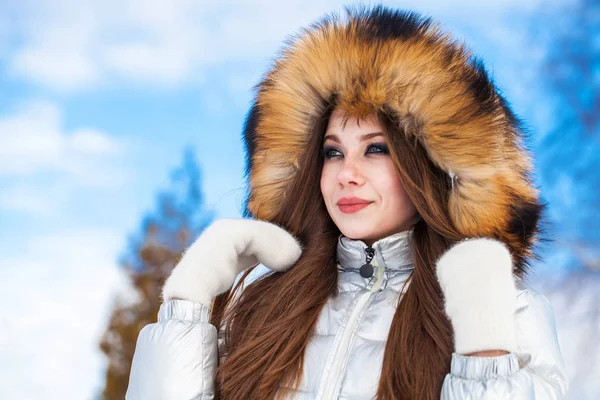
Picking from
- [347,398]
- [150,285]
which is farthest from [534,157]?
[150,285]

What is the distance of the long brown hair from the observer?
2.04 m

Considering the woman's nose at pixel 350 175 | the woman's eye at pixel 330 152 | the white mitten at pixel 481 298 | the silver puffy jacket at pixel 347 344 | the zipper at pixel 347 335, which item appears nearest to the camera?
the white mitten at pixel 481 298

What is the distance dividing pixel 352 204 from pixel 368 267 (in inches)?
8.9

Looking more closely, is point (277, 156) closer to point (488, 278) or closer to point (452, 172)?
point (452, 172)

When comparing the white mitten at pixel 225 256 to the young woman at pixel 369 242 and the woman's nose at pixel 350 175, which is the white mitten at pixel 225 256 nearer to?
the young woman at pixel 369 242

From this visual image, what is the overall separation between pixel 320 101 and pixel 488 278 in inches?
37.6

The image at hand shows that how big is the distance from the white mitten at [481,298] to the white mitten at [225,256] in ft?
2.39

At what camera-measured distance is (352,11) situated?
96.7 inches

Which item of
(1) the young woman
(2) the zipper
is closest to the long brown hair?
(1) the young woman

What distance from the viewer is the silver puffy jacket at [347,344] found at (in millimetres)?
1950

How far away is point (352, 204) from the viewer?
7.69 feet

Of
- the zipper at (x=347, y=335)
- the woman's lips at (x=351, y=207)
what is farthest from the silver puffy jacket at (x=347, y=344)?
the woman's lips at (x=351, y=207)

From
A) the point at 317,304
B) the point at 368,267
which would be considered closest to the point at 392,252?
the point at 368,267

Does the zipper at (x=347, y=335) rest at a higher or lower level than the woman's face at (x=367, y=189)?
lower
